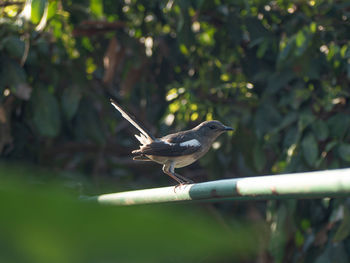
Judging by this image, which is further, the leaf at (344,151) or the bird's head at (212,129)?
the bird's head at (212,129)

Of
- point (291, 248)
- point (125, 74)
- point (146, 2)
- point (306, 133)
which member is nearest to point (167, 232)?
point (306, 133)

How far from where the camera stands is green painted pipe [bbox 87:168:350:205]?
1.57 m

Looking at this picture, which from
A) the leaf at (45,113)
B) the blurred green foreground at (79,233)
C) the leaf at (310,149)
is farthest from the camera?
the leaf at (45,113)

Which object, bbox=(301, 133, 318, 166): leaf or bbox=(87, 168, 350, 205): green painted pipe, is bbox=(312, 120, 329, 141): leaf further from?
bbox=(87, 168, 350, 205): green painted pipe

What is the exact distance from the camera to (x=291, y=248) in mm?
6117

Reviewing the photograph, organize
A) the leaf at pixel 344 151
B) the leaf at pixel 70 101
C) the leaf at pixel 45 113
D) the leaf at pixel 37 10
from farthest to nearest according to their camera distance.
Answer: the leaf at pixel 70 101
the leaf at pixel 45 113
the leaf at pixel 344 151
the leaf at pixel 37 10

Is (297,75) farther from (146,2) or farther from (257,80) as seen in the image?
(146,2)

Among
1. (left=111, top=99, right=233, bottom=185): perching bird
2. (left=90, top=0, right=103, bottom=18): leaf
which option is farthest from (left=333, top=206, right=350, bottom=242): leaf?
(left=90, top=0, right=103, bottom=18): leaf

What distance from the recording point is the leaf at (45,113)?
5.54 meters

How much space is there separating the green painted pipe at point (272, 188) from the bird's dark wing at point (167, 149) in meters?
2.41

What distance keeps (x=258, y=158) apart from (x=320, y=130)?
2.57 ft

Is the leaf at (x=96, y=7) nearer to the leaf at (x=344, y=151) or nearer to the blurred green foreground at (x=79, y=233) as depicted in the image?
the leaf at (x=344, y=151)

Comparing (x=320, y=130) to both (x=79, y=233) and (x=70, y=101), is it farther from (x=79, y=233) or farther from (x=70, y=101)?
(x=79, y=233)

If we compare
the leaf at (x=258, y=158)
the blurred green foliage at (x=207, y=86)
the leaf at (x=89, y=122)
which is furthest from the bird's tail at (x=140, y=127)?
the leaf at (x=258, y=158)
